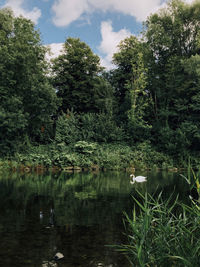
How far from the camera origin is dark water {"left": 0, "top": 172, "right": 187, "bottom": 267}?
4.54 metres

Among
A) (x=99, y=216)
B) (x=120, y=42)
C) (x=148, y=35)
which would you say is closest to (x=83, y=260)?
(x=99, y=216)

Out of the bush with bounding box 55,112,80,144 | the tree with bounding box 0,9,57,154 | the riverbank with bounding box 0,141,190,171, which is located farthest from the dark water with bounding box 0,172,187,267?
the bush with bounding box 55,112,80,144

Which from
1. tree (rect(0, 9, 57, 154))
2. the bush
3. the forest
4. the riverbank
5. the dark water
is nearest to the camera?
the dark water

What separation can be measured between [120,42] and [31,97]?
49.2 feet

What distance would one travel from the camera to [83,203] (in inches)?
349

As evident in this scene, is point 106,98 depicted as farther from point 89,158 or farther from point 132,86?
point 89,158

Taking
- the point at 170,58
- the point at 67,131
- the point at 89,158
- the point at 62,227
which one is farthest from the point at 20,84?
the point at 62,227

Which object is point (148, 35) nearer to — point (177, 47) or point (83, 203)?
point (177, 47)

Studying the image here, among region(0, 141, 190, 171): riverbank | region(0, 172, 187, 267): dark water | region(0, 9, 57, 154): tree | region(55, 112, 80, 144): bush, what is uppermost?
region(0, 9, 57, 154): tree

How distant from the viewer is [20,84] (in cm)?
2205

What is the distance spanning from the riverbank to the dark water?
9.72 m

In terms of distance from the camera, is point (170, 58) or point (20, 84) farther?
point (170, 58)

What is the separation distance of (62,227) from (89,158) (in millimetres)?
15977

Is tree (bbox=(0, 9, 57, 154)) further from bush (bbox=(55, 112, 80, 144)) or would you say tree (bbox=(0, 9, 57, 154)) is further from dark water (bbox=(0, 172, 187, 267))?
dark water (bbox=(0, 172, 187, 267))
